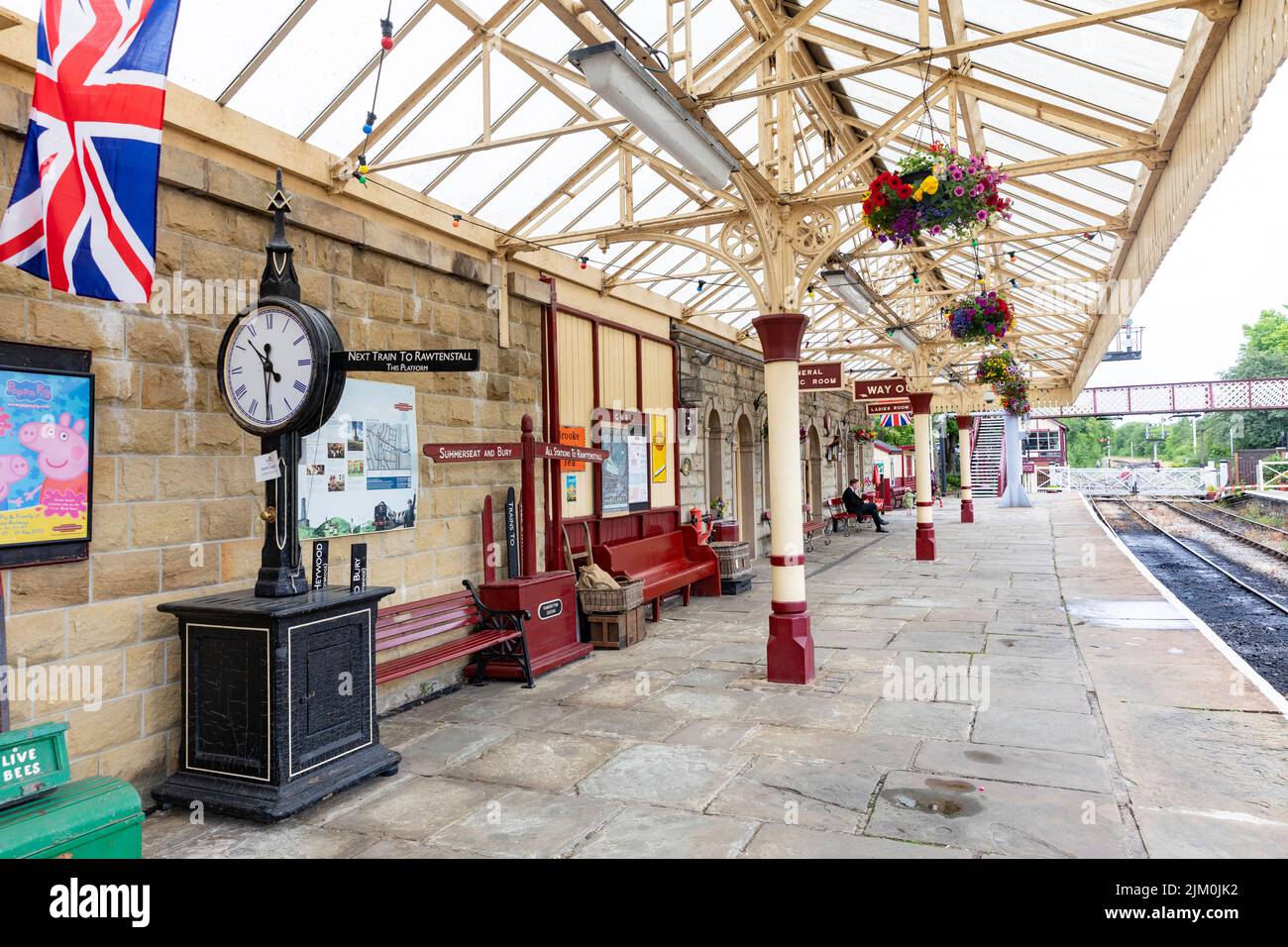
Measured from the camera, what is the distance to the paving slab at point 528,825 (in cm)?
340

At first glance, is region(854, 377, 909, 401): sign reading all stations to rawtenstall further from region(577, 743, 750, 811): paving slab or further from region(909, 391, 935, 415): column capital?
region(577, 743, 750, 811): paving slab

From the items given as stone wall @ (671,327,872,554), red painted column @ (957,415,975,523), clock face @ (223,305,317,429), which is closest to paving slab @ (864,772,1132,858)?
clock face @ (223,305,317,429)

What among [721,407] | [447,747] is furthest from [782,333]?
[721,407]

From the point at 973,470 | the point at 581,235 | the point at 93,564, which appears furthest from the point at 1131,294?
the point at 973,470

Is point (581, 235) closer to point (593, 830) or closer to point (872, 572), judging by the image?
point (593, 830)

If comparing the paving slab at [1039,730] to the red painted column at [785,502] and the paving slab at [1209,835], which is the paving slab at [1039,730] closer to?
the paving slab at [1209,835]

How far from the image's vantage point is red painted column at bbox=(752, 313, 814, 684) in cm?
606

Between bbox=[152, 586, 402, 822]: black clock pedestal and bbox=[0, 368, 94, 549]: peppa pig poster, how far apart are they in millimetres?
658

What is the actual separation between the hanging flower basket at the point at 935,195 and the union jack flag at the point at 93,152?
4165mm

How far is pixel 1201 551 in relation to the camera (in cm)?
1670

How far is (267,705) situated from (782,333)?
172 inches

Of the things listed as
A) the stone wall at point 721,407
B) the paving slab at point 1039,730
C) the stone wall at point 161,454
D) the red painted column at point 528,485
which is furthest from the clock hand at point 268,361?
the stone wall at point 721,407

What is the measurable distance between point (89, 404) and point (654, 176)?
6160 millimetres

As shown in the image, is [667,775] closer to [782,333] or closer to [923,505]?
[782,333]
